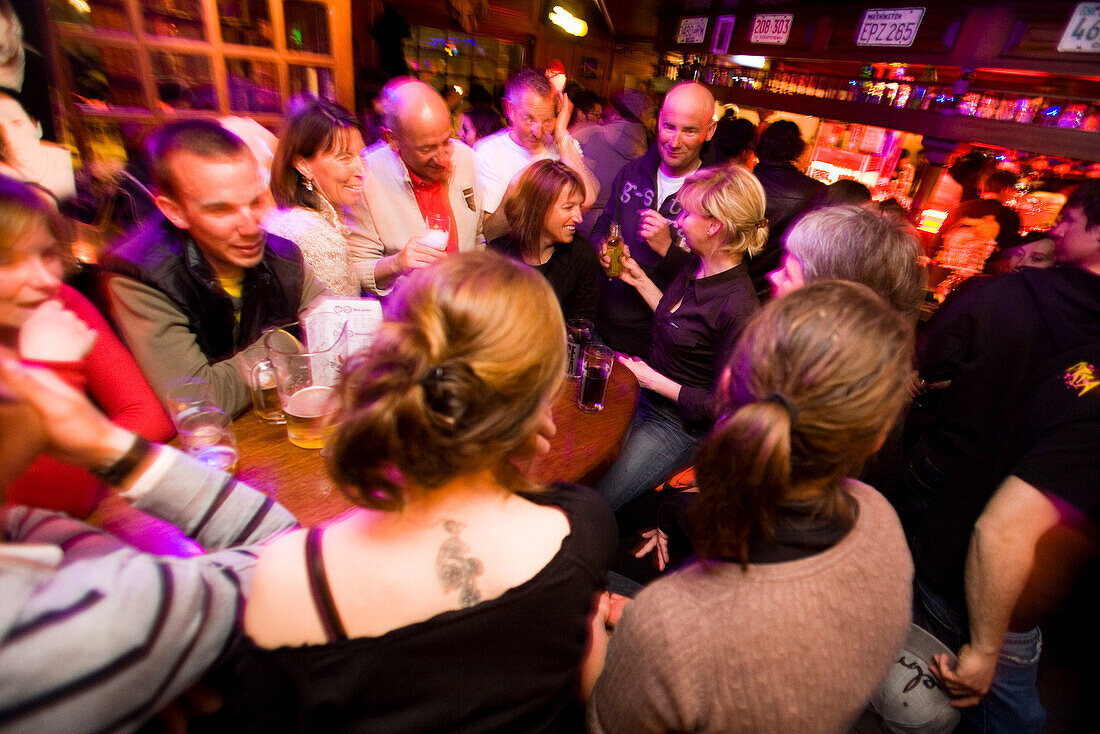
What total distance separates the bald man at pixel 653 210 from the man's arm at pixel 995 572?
1.74 m

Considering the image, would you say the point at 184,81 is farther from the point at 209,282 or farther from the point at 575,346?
the point at 575,346

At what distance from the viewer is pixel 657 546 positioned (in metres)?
1.98

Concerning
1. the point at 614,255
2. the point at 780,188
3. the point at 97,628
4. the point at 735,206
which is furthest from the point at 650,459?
the point at 780,188

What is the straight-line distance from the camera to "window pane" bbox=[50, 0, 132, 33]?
2922 mm

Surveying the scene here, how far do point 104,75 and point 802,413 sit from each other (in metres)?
4.28

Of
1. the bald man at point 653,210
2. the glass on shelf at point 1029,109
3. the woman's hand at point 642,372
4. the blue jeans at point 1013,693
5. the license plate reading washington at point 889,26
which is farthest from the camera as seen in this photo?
the license plate reading washington at point 889,26

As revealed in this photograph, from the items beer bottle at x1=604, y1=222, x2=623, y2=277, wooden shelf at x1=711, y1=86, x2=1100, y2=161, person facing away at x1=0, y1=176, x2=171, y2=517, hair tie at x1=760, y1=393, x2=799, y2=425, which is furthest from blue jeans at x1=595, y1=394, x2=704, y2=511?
wooden shelf at x1=711, y1=86, x2=1100, y2=161

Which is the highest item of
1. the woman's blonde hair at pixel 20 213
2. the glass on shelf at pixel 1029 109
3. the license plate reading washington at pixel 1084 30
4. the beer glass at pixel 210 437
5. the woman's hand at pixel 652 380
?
the license plate reading washington at pixel 1084 30

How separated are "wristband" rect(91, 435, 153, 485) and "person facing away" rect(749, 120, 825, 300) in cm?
341

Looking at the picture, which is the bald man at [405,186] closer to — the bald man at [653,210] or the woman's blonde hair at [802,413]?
the bald man at [653,210]

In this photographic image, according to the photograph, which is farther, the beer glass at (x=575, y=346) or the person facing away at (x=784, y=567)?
the beer glass at (x=575, y=346)

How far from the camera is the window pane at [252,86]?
138 inches

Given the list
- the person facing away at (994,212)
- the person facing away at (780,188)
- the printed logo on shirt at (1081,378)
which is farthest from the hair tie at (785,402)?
the person facing away at (994,212)

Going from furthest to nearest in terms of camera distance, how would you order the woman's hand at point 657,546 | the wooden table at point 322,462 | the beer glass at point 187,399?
the woman's hand at point 657,546 < the beer glass at point 187,399 < the wooden table at point 322,462
